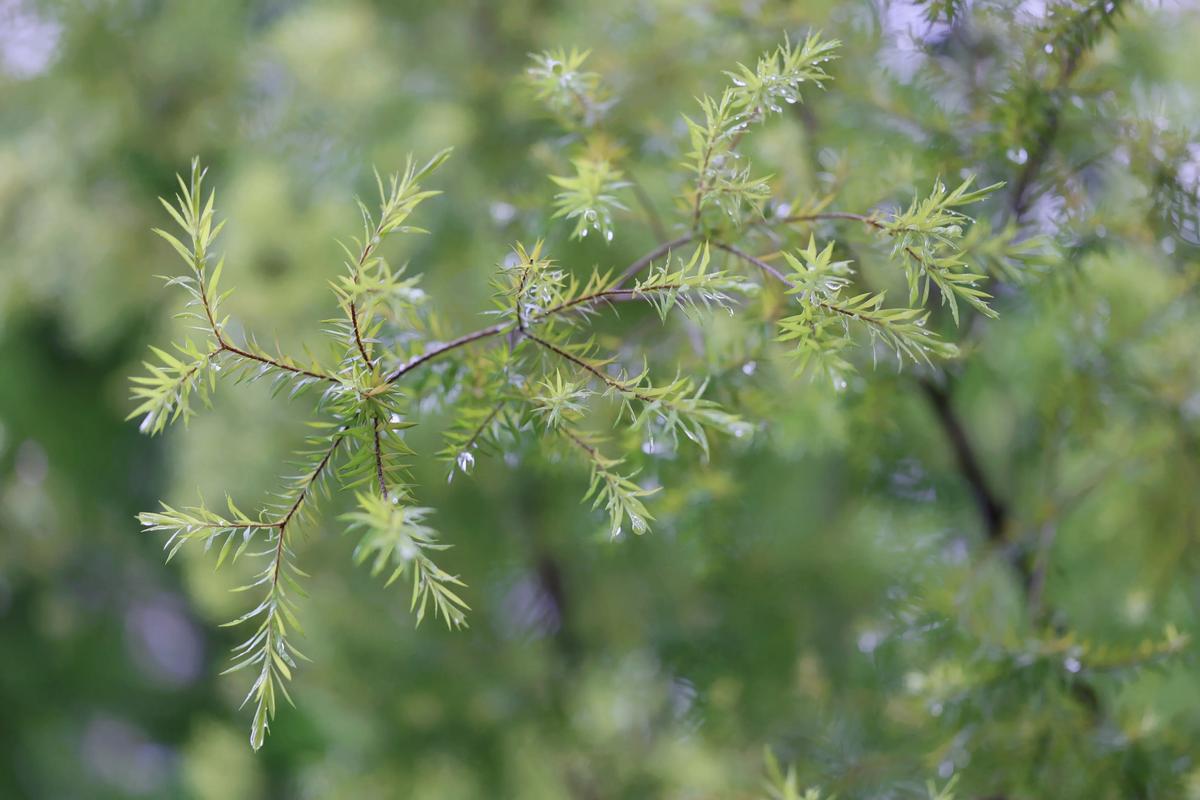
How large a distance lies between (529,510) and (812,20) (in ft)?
2.51

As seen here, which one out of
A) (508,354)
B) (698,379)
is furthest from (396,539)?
(698,379)

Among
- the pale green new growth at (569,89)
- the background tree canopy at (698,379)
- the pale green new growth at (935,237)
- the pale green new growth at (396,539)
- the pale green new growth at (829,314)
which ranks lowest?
the background tree canopy at (698,379)

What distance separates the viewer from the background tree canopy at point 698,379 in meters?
0.51

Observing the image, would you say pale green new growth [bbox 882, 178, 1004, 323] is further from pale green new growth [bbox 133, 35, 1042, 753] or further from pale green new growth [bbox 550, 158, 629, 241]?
pale green new growth [bbox 550, 158, 629, 241]

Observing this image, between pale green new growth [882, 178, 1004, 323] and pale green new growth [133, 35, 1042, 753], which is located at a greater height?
pale green new growth [882, 178, 1004, 323]

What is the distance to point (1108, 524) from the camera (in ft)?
2.93

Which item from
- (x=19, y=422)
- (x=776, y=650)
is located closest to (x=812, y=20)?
(x=776, y=650)

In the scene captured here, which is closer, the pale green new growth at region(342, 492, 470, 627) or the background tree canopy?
the pale green new growth at region(342, 492, 470, 627)

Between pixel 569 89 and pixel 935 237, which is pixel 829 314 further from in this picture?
pixel 569 89

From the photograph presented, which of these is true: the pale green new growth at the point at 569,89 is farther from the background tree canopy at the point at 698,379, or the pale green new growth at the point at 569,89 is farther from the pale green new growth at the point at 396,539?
the pale green new growth at the point at 396,539

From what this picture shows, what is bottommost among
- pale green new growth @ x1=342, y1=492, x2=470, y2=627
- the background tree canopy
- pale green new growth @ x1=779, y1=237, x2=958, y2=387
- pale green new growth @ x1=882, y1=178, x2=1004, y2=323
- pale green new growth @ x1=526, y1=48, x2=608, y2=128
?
the background tree canopy

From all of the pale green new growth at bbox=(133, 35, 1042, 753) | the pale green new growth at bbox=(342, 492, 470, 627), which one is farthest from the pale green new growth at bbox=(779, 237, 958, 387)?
the pale green new growth at bbox=(342, 492, 470, 627)

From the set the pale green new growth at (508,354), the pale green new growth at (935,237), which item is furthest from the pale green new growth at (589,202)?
the pale green new growth at (935,237)

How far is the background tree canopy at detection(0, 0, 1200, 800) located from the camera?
0.51 m
